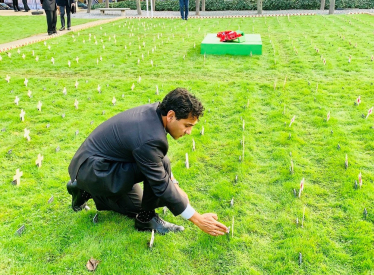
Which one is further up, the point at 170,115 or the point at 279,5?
the point at 279,5

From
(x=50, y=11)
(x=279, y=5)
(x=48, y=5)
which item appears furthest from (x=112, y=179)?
(x=279, y=5)

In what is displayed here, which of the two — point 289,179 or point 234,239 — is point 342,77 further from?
point 234,239

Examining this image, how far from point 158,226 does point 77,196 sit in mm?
975

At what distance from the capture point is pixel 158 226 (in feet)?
11.5

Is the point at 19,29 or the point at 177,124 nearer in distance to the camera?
the point at 177,124

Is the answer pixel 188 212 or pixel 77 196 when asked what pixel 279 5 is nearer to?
pixel 77 196

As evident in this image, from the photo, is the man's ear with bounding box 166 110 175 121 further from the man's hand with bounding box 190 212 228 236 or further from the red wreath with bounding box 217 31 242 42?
the red wreath with bounding box 217 31 242 42

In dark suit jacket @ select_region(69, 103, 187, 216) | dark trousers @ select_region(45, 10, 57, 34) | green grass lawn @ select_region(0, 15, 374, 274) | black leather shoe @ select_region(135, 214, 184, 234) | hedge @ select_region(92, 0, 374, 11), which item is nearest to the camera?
dark suit jacket @ select_region(69, 103, 187, 216)

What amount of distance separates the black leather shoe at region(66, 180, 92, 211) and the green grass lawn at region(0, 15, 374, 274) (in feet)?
0.35

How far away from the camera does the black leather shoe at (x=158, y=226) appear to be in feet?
11.4

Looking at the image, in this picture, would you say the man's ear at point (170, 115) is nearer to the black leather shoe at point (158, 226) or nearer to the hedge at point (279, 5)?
the black leather shoe at point (158, 226)

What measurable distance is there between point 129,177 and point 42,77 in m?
6.49

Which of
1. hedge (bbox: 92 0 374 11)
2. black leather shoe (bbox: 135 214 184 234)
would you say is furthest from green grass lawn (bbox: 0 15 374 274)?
hedge (bbox: 92 0 374 11)

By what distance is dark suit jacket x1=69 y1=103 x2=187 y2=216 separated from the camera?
9.17 ft
